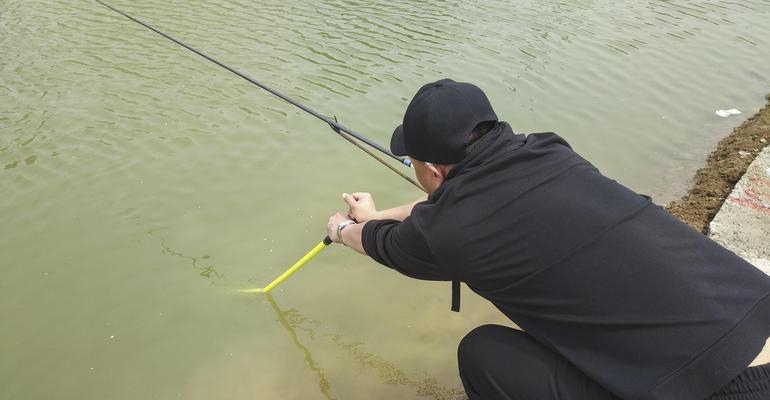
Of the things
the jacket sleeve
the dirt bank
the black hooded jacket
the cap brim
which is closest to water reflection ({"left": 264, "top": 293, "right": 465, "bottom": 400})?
the jacket sleeve

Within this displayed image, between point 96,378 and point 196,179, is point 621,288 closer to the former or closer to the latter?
point 96,378

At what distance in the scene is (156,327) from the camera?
324 centimetres

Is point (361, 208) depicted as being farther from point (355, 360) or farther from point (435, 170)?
point (355, 360)

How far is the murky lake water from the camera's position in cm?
311

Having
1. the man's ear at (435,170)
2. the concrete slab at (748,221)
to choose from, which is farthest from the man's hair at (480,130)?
the concrete slab at (748,221)

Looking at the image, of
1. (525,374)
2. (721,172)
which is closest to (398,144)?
(525,374)

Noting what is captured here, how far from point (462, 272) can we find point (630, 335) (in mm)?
530

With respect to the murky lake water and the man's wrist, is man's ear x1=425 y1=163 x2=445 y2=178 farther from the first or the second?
the murky lake water

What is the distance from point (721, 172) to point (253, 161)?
13.5ft

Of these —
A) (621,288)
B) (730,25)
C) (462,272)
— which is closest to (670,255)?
(621,288)

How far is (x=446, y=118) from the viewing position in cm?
188

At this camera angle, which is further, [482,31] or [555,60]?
[482,31]

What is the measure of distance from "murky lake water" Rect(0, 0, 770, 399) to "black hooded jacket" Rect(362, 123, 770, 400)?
140cm

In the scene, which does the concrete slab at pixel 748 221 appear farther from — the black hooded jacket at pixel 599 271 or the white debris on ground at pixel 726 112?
the white debris on ground at pixel 726 112
